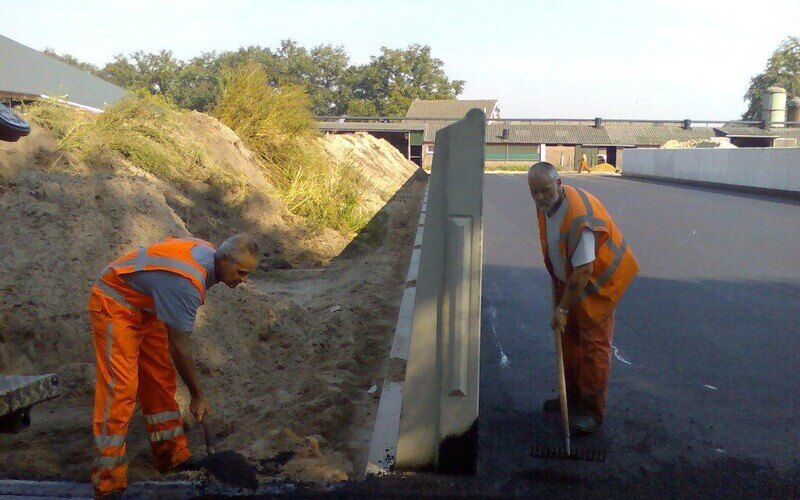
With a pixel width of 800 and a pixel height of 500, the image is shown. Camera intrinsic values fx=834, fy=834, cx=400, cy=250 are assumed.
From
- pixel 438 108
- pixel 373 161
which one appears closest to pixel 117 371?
pixel 373 161

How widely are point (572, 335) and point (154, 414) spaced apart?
104 inches

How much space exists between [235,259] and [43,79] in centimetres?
2807

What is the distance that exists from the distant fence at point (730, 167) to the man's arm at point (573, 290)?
1889cm

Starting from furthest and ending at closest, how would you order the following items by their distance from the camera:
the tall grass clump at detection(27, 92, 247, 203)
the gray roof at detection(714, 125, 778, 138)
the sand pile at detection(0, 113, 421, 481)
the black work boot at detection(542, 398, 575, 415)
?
the gray roof at detection(714, 125, 778, 138)
the tall grass clump at detection(27, 92, 247, 203)
the black work boot at detection(542, 398, 575, 415)
the sand pile at detection(0, 113, 421, 481)

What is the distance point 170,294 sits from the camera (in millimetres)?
4289

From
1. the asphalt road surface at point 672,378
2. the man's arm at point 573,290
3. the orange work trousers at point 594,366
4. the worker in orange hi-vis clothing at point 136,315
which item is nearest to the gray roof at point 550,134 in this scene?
the asphalt road surface at point 672,378

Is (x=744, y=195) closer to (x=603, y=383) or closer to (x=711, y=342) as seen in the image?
(x=711, y=342)

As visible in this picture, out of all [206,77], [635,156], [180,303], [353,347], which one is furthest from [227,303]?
[206,77]

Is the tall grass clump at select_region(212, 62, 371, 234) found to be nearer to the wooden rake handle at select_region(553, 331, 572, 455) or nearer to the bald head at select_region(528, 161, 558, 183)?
Result: the bald head at select_region(528, 161, 558, 183)

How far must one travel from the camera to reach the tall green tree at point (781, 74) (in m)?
87.8

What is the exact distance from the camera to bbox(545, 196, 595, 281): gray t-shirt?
4980 mm

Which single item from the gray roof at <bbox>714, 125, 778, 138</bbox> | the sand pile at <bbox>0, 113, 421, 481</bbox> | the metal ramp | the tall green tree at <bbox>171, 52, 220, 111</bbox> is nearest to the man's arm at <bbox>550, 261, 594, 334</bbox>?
the sand pile at <bbox>0, 113, 421, 481</bbox>

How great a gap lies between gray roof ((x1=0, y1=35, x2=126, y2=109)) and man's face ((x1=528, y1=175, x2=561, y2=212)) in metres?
21.2

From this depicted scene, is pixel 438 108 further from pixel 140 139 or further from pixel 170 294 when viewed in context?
pixel 170 294
